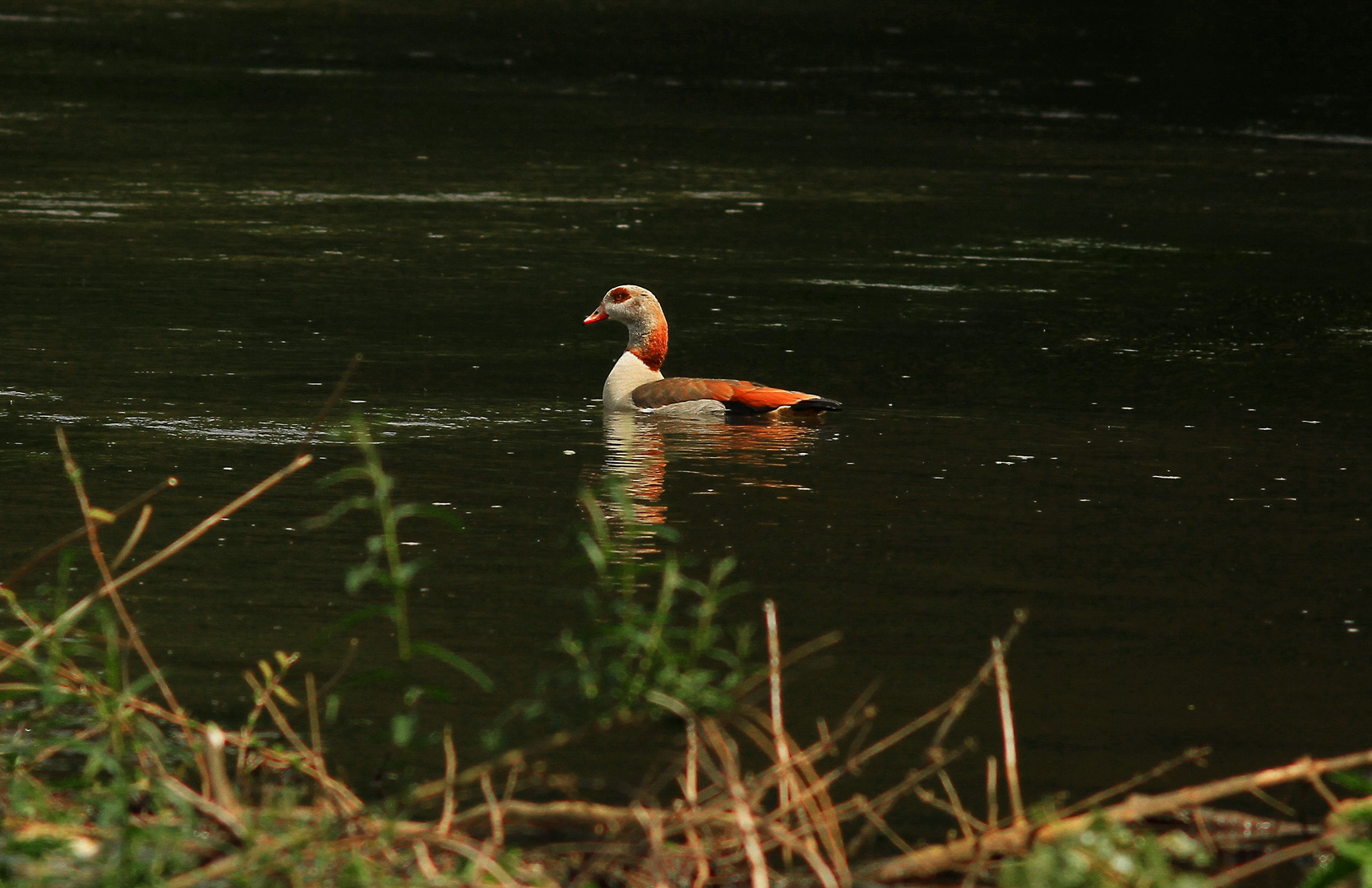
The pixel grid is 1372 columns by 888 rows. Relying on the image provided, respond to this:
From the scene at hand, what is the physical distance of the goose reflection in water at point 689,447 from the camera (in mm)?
12344

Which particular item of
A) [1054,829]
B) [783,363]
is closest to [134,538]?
[1054,829]

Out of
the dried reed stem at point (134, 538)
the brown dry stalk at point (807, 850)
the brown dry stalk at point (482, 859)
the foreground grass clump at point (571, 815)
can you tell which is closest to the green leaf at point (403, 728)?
the foreground grass clump at point (571, 815)

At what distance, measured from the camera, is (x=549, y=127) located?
3125cm

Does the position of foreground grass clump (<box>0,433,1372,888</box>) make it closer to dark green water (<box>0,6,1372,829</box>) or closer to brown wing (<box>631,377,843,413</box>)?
dark green water (<box>0,6,1372,829</box>)

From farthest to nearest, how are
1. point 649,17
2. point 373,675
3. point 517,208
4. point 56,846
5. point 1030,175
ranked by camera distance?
point 649,17 → point 1030,175 → point 517,208 → point 373,675 → point 56,846

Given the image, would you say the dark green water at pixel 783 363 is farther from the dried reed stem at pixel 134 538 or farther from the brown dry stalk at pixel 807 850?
the brown dry stalk at pixel 807 850

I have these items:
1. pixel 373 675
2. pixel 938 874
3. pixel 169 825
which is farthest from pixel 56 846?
pixel 938 874

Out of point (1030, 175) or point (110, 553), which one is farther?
point (1030, 175)

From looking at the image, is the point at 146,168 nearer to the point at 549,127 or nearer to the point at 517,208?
the point at 517,208

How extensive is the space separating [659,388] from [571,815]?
8.64 meters

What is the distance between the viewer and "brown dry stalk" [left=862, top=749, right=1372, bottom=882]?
582cm

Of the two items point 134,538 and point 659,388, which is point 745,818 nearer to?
point 134,538

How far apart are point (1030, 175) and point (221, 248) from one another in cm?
1109

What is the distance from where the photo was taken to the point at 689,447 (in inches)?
543
